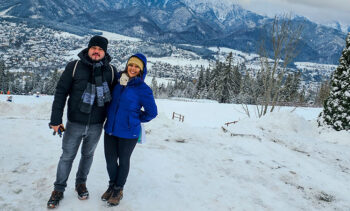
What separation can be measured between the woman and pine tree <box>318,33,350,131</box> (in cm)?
1008

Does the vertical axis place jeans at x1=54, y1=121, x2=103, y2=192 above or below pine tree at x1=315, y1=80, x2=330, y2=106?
below

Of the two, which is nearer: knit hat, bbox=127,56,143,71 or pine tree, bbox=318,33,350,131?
knit hat, bbox=127,56,143,71

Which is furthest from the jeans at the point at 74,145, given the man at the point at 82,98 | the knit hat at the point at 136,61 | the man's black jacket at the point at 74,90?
the knit hat at the point at 136,61

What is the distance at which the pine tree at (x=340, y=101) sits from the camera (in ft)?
32.6

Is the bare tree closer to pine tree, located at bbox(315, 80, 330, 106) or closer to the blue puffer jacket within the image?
the blue puffer jacket

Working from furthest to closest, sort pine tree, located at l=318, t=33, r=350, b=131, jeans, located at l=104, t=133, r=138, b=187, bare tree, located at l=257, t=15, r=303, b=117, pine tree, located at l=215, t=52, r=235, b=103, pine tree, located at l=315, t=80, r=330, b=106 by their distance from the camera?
1. pine tree, located at l=215, t=52, r=235, b=103
2. pine tree, located at l=315, t=80, r=330, b=106
3. pine tree, located at l=318, t=33, r=350, b=131
4. bare tree, located at l=257, t=15, r=303, b=117
5. jeans, located at l=104, t=133, r=138, b=187

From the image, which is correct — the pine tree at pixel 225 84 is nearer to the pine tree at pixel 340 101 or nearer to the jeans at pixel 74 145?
the pine tree at pixel 340 101

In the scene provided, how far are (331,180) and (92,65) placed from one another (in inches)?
187

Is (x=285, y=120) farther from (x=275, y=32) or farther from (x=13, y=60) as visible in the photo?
(x=13, y=60)

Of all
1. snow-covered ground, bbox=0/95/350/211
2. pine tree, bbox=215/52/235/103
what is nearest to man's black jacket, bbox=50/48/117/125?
snow-covered ground, bbox=0/95/350/211

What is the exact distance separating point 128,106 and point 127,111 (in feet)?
0.22

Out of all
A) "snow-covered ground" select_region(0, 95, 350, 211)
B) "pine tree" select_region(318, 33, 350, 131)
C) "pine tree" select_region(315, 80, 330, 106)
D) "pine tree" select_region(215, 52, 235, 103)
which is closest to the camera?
"snow-covered ground" select_region(0, 95, 350, 211)

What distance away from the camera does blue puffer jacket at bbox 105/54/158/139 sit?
9.50 ft

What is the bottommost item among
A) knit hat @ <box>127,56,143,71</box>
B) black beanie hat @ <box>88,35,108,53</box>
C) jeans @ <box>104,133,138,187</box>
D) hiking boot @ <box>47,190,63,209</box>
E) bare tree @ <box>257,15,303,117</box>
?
hiking boot @ <box>47,190,63,209</box>
